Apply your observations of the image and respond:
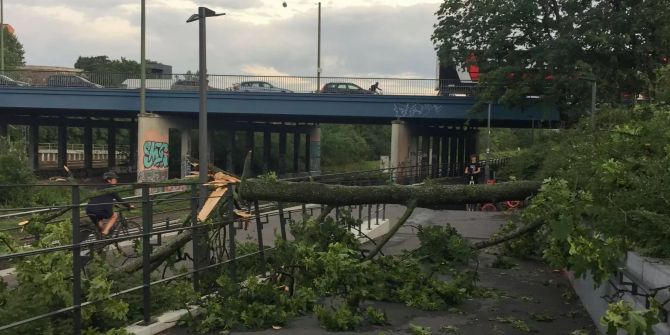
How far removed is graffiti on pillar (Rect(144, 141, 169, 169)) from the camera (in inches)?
1308

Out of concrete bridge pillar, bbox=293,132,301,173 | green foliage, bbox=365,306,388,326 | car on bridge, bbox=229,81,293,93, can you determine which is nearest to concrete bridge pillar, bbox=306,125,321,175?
concrete bridge pillar, bbox=293,132,301,173

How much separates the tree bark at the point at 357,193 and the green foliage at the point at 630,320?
3.86m

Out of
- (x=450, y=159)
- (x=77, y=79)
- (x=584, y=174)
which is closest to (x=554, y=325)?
(x=584, y=174)

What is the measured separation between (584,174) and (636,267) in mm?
1342

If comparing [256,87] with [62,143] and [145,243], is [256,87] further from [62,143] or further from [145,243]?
[145,243]

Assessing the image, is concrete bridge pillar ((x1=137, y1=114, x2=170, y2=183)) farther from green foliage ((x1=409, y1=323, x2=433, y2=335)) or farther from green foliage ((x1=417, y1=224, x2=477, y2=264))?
green foliage ((x1=409, y1=323, x2=433, y2=335))

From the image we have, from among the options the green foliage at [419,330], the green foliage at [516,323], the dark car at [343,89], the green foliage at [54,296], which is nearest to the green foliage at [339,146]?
the dark car at [343,89]

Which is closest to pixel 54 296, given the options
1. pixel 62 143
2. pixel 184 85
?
pixel 184 85

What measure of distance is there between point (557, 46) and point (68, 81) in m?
27.6

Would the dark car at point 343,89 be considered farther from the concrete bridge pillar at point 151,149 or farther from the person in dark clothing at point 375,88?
the concrete bridge pillar at point 151,149

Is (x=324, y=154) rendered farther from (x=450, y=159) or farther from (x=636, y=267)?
(x=636, y=267)

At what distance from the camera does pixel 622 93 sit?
23828 mm

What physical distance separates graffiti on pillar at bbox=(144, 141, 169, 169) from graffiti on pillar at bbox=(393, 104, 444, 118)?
1351cm

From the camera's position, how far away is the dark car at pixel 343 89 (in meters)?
35.7
